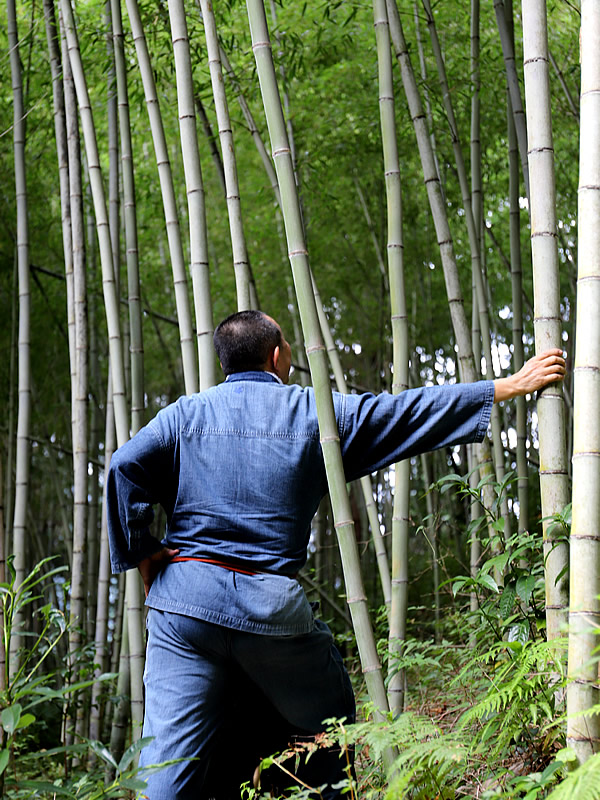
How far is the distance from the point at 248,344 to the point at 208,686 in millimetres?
676

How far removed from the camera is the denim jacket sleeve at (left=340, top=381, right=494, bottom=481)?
1.51 m

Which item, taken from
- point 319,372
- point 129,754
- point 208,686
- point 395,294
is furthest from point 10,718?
point 395,294

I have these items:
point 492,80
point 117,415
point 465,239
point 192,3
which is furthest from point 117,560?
point 465,239

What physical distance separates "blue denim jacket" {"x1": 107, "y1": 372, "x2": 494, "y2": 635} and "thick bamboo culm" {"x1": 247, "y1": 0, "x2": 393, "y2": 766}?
0.07 meters

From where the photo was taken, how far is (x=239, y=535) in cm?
156

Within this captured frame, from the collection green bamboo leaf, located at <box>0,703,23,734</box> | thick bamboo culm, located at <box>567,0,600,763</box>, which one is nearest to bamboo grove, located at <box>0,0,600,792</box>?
thick bamboo culm, located at <box>567,0,600,763</box>

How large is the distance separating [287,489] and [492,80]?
379 centimetres

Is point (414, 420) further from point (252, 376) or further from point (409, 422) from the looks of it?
point (252, 376)

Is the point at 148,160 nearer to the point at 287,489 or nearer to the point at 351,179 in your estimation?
the point at 351,179

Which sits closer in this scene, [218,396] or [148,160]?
[218,396]

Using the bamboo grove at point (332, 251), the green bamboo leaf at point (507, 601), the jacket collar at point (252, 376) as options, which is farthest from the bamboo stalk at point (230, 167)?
the green bamboo leaf at point (507, 601)

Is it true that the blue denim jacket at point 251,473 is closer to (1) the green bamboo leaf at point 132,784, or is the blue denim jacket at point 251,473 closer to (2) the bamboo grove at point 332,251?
(2) the bamboo grove at point 332,251

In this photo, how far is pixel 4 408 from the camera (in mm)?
6062

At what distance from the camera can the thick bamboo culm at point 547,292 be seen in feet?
4.58
